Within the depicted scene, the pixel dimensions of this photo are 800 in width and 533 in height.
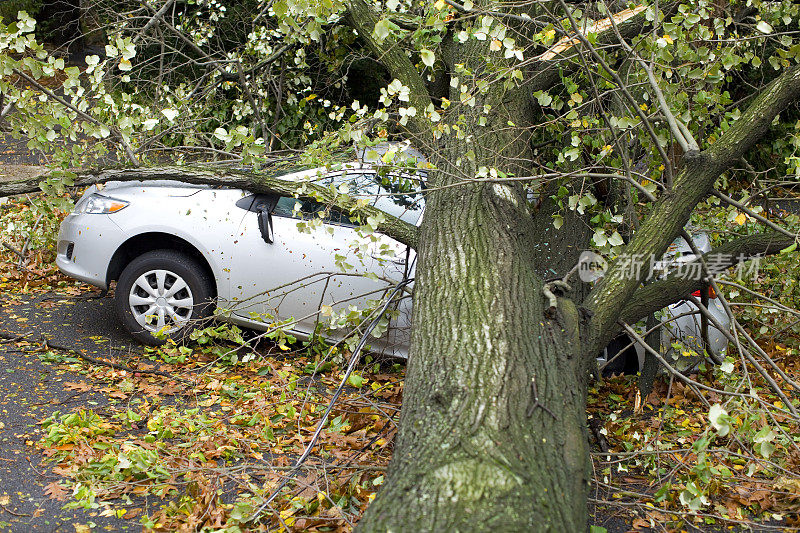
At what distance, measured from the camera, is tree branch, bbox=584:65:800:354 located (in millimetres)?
3795

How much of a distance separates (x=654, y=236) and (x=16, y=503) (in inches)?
133

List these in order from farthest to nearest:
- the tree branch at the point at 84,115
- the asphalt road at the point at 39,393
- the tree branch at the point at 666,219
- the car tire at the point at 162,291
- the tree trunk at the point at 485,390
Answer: the car tire at the point at 162,291 < the tree branch at the point at 84,115 < the tree branch at the point at 666,219 < the asphalt road at the point at 39,393 < the tree trunk at the point at 485,390

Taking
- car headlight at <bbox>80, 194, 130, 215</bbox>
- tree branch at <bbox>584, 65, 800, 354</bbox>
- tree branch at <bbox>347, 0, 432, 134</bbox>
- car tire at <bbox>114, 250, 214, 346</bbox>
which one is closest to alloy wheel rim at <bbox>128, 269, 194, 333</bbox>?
car tire at <bbox>114, 250, 214, 346</bbox>

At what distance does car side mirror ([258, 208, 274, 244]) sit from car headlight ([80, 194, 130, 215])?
1.07 metres

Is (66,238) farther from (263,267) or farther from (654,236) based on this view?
(654,236)

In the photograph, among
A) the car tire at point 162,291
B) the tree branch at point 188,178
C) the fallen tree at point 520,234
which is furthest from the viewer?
the car tire at point 162,291

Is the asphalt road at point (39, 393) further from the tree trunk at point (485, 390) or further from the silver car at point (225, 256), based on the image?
the tree trunk at point (485, 390)

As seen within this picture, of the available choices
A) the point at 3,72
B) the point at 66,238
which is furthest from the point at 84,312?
the point at 3,72

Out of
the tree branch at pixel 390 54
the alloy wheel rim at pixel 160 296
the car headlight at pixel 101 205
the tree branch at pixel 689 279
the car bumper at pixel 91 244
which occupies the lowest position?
the alloy wheel rim at pixel 160 296

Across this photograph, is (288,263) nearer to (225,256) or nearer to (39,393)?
(225,256)

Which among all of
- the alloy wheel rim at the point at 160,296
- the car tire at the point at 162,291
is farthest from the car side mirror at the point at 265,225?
the alloy wheel rim at the point at 160,296

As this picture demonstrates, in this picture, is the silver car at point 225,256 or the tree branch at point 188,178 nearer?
the tree branch at point 188,178

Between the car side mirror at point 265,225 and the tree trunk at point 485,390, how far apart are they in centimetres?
143

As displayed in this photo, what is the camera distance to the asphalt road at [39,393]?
128 inches
